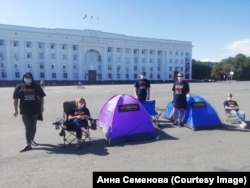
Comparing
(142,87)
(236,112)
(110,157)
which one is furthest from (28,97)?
(236,112)

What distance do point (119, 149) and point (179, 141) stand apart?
77.5 inches

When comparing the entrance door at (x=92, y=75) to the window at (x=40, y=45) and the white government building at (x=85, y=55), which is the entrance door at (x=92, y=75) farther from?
the window at (x=40, y=45)

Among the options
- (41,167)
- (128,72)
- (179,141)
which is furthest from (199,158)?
(128,72)

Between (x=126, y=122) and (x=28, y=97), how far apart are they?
293 cm

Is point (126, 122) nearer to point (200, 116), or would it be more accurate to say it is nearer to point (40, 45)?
point (200, 116)

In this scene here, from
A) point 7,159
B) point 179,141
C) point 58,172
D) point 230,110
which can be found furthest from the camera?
point 230,110

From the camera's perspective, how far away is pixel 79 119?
22.6 ft

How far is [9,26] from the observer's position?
72.6 m

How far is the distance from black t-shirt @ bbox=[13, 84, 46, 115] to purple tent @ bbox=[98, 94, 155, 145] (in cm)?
220

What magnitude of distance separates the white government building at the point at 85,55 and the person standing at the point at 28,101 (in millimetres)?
72483

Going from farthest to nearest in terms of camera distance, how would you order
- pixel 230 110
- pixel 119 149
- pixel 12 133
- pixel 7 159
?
pixel 230 110 < pixel 12 133 < pixel 119 149 < pixel 7 159

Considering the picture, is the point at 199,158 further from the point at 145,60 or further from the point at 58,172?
the point at 145,60

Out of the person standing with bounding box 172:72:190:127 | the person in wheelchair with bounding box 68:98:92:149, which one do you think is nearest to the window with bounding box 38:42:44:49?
the person standing with bounding box 172:72:190:127

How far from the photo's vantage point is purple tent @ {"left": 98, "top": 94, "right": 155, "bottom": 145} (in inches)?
279
